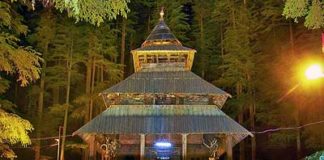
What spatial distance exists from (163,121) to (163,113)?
640mm

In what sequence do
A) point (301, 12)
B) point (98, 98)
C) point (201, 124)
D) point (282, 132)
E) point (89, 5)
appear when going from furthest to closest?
1. point (98, 98)
2. point (282, 132)
3. point (201, 124)
4. point (301, 12)
5. point (89, 5)

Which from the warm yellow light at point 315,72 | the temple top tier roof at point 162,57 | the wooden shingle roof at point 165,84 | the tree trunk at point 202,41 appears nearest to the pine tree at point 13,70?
the warm yellow light at point 315,72

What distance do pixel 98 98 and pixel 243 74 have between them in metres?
11.2

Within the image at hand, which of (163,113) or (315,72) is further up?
(315,72)

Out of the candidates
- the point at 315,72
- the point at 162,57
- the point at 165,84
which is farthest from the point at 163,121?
the point at 315,72

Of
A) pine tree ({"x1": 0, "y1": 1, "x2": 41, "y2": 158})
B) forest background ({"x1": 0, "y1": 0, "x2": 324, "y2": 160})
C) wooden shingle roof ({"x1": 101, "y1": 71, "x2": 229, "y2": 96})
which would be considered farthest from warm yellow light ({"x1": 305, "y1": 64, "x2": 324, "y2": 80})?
forest background ({"x1": 0, "y1": 0, "x2": 324, "y2": 160})

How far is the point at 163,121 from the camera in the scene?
19.0 m

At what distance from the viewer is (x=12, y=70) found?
10820mm

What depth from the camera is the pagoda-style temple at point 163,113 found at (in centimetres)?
1867

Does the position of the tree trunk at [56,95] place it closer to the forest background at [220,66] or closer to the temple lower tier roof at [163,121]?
the forest background at [220,66]

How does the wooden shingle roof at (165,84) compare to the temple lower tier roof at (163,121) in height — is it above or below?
above

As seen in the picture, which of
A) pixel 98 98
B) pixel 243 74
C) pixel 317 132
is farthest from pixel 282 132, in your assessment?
pixel 98 98

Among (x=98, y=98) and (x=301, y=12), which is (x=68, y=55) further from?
(x=301, y=12)

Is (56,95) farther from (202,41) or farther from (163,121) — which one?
(163,121)
